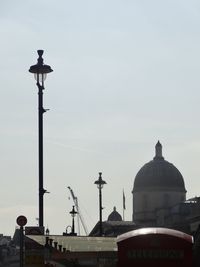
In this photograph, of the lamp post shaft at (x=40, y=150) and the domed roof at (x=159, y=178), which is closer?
the lamp post shaft at (x=40, y=150)

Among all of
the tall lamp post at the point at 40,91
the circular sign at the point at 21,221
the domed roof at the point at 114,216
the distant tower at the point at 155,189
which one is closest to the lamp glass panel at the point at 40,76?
the tall lamp post at the point at 40,91

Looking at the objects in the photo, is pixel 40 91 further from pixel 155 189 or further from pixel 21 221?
pixel 155 189

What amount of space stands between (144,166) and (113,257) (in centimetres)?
13372

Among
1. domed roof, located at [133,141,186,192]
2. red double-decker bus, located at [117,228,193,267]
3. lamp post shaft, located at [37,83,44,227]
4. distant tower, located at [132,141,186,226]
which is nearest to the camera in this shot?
red double-decker bus, located at [117,228,193,267]

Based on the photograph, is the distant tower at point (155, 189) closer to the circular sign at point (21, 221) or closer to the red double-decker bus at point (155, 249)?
the red double-decker bus at point (155, 249)

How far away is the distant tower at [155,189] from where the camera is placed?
510 feet

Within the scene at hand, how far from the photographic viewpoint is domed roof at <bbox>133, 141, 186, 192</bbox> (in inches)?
6137

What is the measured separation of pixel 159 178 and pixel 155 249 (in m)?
132

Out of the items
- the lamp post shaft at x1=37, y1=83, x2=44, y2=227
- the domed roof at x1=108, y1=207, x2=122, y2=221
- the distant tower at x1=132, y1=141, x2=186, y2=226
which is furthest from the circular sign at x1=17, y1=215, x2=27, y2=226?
the domed roof at x1=108, y1=207, x2=122, y2=221

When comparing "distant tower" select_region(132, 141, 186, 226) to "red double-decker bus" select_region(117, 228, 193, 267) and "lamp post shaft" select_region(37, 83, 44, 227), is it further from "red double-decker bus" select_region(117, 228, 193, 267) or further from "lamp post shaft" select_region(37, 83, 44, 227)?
"red double-decker bus" select_region(117, 228, 193, 267)

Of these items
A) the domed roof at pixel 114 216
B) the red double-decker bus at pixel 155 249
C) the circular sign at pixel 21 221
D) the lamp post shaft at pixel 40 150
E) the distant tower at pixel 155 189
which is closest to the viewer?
the circular sign at pixel 21 221

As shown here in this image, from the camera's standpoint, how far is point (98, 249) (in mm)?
27562

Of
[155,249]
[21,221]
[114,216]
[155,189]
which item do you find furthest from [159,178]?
[21,221]

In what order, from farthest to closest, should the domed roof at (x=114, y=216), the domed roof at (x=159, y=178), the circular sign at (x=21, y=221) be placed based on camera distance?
the domed roof at (x=114, y=216) < the domed roof at (x=159, y=178) < the circular sign at (x=21, y=221)
